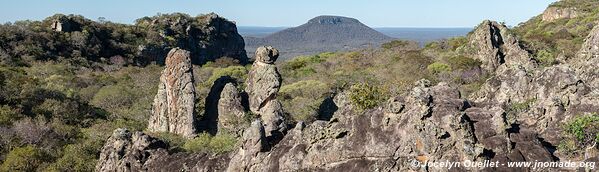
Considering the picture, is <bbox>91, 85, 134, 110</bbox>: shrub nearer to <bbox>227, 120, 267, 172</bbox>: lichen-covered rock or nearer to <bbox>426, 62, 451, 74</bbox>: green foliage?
<bbox>227, 120, 267, 172</bbox>: lichen-covered rock

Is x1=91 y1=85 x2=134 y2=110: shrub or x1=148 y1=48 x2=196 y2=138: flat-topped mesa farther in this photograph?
x1=91 y1=85 x2=134 y2=110: shrub

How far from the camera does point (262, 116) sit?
24.0 meters

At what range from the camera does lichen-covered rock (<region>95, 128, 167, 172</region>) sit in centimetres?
1389

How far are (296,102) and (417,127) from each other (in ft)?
70.3

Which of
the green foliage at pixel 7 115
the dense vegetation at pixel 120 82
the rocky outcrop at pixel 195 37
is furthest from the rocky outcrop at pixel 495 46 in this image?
the rocky outcrop at pixel 195 37

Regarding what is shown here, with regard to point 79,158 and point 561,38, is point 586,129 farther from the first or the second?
point 561,38

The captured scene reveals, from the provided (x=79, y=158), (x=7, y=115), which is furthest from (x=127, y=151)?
(x=7, y=115)

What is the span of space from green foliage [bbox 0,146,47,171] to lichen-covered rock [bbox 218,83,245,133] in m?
8.39

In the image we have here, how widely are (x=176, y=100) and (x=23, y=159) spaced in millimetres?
8724

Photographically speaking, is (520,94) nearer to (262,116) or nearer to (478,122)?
(478,122)

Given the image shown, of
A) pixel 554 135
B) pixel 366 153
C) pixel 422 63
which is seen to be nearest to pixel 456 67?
pixel 422 63

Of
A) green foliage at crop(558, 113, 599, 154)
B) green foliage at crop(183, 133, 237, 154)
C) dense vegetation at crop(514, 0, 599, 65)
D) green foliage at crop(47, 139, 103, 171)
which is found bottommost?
green foliage at crop(183, 133, 237, 154)

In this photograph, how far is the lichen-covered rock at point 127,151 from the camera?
13.9 meters

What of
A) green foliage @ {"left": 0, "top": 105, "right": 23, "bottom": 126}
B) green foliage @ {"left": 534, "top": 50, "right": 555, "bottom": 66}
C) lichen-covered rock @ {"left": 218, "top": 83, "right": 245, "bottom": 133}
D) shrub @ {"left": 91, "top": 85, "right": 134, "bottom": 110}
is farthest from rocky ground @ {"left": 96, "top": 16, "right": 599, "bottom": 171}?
green foliage @ {"left": 534, "top": 50, "right": 555, "bottom": 66}
